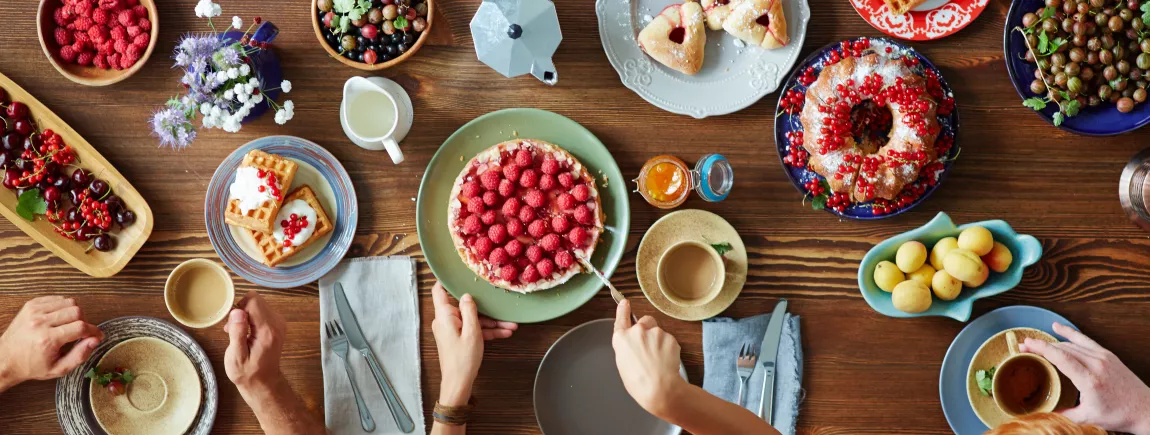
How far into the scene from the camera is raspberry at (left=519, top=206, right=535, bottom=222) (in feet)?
6.42

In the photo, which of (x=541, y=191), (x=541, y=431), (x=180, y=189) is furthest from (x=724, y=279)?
(x=180, y=189)

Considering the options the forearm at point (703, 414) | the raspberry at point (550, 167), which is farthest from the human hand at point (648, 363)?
the raspberry at point (550, 167)

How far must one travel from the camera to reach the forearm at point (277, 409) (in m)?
1.96

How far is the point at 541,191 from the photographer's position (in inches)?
77.3

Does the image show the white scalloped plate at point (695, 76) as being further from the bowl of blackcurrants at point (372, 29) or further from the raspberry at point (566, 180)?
the bowl of blackcurrants at point (372, 29)

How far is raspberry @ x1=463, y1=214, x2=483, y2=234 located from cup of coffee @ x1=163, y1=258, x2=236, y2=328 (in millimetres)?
680

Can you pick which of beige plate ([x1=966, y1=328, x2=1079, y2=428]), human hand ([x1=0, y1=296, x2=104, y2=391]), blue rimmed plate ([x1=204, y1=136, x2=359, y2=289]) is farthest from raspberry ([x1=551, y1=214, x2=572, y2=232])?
human hand ([x1=0, y1=296, x2=104, y2=391])

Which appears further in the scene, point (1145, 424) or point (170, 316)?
point (170, 316)

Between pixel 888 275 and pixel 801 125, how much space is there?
0.47m

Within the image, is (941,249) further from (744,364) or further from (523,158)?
(523,158)

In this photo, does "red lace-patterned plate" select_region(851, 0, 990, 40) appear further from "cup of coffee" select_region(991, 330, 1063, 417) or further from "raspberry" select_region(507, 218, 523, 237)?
"raspberry" select_region(507, 218, 523, 237)

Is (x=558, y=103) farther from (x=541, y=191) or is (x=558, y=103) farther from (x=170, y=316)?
(x=170, y=316)

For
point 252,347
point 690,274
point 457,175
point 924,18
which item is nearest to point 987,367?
point 690,274

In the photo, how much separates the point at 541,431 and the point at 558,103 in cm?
93
